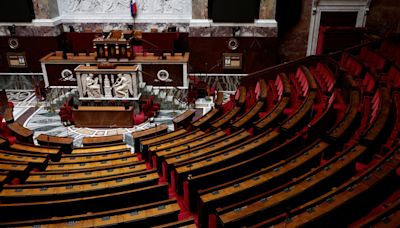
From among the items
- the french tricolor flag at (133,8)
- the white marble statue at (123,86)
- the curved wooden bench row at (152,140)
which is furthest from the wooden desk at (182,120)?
the french tricolor flag at (133,8)

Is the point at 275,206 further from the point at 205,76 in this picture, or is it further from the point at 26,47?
the point at 26,47

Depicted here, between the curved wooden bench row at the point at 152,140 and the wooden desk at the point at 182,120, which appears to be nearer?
the curved wooden bench row at the point at 152,140

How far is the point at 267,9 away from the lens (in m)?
8.09

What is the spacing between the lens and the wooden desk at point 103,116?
21.0 ft

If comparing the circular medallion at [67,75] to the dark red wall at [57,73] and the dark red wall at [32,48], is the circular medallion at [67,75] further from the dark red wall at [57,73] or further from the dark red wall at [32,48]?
the dark red wall at [32,48]

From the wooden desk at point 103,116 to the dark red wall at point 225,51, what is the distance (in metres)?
2.71

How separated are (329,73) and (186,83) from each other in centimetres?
306

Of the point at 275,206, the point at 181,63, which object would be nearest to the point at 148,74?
the point at 181,63

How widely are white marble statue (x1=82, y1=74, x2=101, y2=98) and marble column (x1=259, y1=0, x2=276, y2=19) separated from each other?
13.4 ft

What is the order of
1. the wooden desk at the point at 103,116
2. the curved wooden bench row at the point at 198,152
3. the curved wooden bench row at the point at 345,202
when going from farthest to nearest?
the wooden desk at the point at 103,116 → the curved wooden bench row at the point at 198,152 → the curved wooden bench row at the point at 345,202

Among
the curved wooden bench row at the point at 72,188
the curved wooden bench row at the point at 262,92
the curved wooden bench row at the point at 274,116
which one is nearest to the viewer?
the curved wooden bench row at the point at 72,188

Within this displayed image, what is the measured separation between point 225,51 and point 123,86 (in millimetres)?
2834

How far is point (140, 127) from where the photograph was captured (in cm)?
645

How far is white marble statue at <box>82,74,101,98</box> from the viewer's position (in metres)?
6.68
